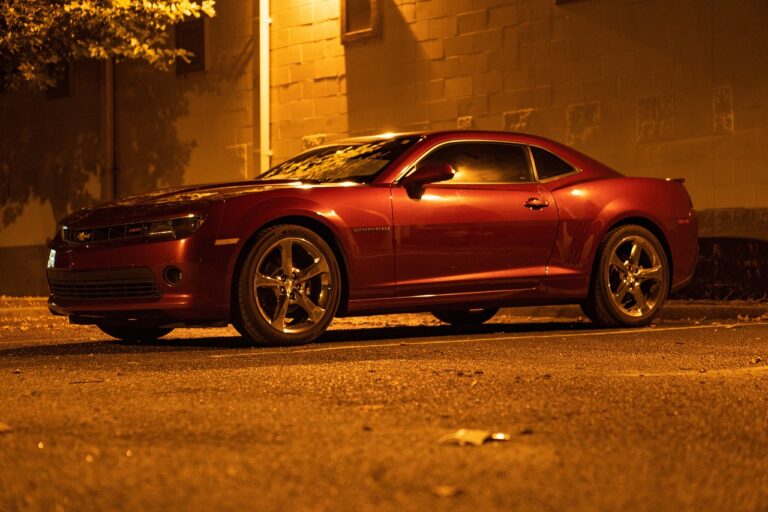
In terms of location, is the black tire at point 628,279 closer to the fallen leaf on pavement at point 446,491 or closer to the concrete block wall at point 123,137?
the fallen leaf on pavement at point 446,491

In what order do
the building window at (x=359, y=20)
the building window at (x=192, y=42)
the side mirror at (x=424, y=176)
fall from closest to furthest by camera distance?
1. the side mirror at (x=424, y=176)
2. the building window at (x=359, y=20)
3. the building window at (x=192, y=42)

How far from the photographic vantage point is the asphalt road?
3.88 meters

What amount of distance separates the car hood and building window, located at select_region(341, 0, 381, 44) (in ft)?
30.2

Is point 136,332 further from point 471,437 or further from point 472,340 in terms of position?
point 471,437

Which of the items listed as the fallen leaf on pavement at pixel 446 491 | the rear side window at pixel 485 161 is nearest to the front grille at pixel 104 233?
the rear side window at pixel 485 161

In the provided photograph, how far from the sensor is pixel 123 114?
2214 cm

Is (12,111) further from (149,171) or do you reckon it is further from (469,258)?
(469,258)

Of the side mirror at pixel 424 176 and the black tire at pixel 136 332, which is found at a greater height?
the side mirror at pixel 424 176

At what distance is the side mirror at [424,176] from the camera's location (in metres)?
9.20

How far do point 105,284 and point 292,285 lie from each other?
1.16 m

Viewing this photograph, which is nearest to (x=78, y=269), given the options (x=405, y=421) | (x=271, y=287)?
(x=271, y=287)

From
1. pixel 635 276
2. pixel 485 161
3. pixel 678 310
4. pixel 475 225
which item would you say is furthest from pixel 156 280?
pixel 678 310

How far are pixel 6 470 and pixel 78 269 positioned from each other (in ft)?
15.6

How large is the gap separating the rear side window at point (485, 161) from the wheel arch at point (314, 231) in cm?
98
